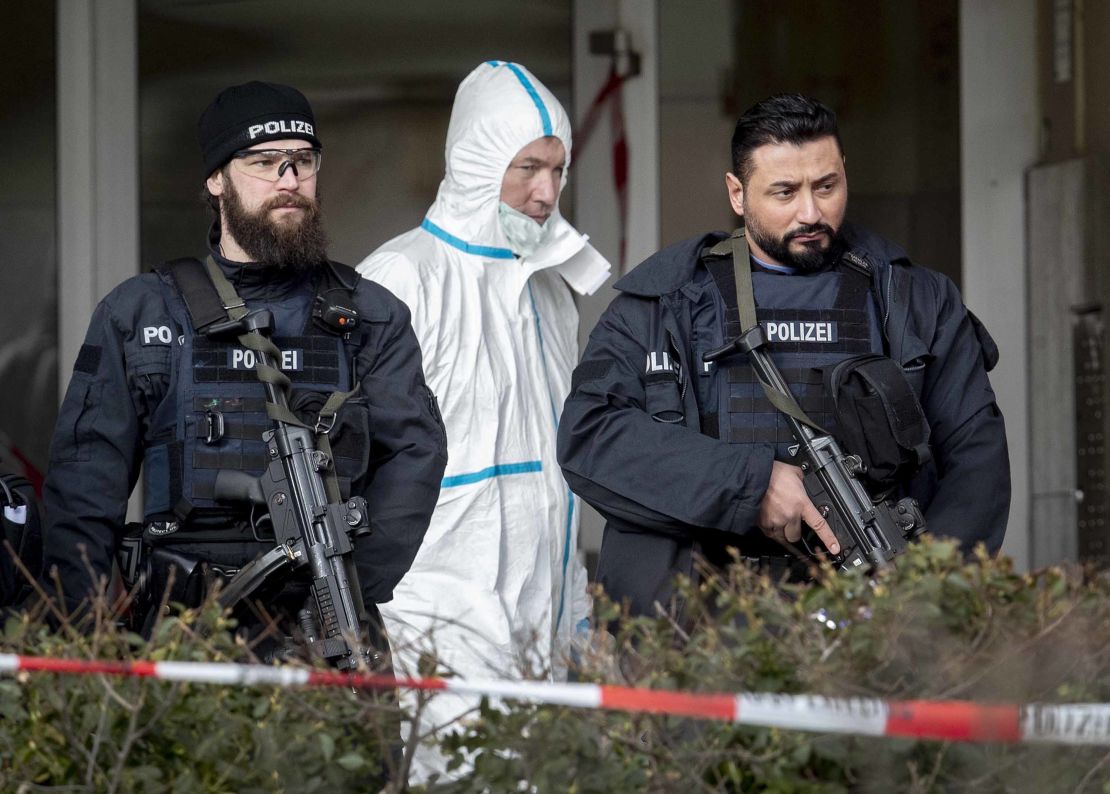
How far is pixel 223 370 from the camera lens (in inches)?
144

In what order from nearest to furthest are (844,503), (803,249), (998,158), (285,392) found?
(844,503), (285,392), (803,249), (998,158)

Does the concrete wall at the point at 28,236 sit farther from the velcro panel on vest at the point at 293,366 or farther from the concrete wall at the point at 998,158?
the concrete wall at the point at 998,158

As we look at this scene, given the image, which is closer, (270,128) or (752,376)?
(752,376)

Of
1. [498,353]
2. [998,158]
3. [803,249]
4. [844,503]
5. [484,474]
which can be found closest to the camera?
[844,503]

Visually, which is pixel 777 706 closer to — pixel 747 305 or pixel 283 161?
pixel 747 305

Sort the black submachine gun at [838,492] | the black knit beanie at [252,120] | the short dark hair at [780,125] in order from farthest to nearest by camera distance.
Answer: the black knit beanie at [252,120] < the short dark hair at [780,125] < the black submachine gun at [838,492]

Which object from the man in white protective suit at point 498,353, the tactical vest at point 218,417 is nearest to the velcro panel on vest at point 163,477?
the tactical vest at point 218,417

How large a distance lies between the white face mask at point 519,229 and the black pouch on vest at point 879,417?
1.57m

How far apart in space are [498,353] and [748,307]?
1.25 m

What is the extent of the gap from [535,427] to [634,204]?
1.86 metres

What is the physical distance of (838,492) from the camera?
344 cm

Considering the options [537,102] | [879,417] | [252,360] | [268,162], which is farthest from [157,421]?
[537,102]

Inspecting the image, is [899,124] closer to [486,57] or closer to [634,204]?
[634,204]

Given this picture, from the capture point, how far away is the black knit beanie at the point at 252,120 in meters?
3.85
